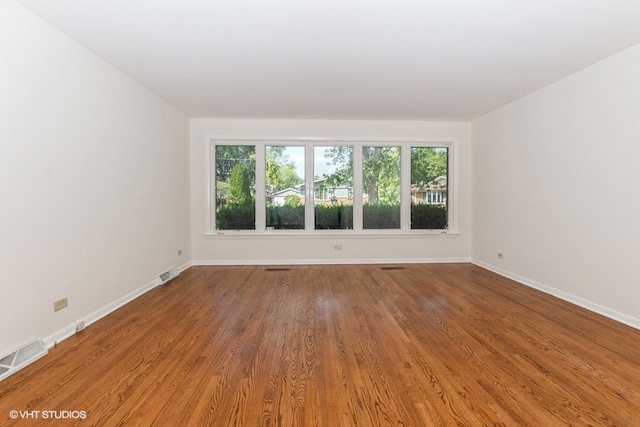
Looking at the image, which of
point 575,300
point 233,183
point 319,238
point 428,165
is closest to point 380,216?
point 319,238

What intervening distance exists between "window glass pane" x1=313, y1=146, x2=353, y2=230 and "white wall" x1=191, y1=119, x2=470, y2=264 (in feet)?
0.94

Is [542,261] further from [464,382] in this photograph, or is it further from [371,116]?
[371,116]

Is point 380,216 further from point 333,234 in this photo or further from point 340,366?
point 340,366

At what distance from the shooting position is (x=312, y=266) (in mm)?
5297

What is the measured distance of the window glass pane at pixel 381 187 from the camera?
5641 millimetres

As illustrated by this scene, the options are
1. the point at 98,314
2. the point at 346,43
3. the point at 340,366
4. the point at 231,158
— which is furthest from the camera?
the point at 231,158

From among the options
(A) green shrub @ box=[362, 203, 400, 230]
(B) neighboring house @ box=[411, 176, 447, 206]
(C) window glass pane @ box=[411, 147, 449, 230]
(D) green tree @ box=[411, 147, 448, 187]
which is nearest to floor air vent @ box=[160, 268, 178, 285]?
(A) green shrub @ box=[362, 203, 400, 230]

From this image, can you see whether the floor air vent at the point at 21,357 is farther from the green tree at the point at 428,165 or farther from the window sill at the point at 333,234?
the green tree at the point at 428,165

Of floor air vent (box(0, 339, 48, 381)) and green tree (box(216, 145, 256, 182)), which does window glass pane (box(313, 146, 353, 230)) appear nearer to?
green tree (box(216, 145, 256, 182))

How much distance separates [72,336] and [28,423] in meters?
1.23

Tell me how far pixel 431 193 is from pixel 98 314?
5442 mm

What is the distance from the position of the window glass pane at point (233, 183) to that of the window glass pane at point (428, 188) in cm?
317

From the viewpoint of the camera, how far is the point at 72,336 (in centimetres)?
259

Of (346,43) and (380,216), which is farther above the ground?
(346,43)
